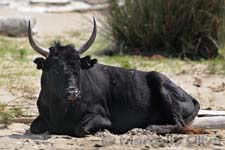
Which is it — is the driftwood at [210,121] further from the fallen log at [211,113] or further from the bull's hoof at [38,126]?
the bull's hoof at [38,126]

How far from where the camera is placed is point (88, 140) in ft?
25.4

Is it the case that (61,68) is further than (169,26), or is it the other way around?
(169,26)

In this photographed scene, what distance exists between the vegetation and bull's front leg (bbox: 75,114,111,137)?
6.34 meters

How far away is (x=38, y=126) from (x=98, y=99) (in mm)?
703

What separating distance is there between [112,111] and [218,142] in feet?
4.19

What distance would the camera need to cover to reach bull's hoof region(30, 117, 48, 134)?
8.12m

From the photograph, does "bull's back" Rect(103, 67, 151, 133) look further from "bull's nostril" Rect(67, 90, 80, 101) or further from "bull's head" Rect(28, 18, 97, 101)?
"bull's nostril" Rect(67, 90, 80, 101)

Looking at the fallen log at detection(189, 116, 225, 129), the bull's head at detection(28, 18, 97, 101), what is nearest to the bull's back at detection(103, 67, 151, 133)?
the fallen log at detection(189, 116, 225, 129)

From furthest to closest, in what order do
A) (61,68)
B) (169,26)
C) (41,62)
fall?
1. (169,26)
2. (41,62)
3. (61,68)

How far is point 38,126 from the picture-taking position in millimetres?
8125

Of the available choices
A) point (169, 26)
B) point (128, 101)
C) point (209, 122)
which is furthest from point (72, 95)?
point (169, 26)

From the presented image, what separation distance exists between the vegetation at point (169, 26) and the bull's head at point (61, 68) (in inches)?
258

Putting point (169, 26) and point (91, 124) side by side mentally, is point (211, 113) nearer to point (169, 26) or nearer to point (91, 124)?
point (91, 124)

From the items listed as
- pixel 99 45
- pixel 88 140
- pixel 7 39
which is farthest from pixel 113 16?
pixel 88 140
